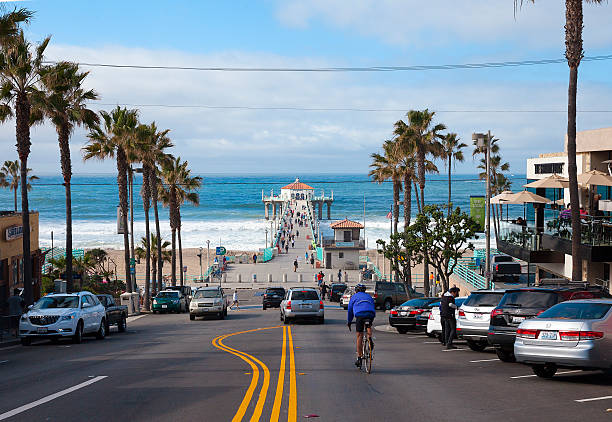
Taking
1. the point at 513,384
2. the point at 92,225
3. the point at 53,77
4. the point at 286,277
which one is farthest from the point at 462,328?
the point at 92,225

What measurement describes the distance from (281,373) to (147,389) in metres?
3.00

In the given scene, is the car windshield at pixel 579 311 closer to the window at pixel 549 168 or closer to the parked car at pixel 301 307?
the parked car at pixel 301 307

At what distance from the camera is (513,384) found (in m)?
12.8

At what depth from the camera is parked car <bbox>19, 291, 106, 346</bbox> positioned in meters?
22.2

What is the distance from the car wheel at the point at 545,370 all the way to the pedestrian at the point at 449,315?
600 centimetres

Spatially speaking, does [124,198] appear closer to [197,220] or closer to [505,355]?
[505,355]

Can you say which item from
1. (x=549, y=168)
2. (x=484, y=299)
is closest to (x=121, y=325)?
(x=484, y=299)

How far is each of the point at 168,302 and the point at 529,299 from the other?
30393 millimetres

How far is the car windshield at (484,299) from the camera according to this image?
18.6 meters

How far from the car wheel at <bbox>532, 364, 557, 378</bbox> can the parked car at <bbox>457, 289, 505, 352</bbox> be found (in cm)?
461

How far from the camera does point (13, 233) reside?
37188mm

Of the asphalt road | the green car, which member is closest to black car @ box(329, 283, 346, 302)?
the green car

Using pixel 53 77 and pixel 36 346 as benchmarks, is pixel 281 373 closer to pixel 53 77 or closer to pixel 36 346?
pixel 36 346

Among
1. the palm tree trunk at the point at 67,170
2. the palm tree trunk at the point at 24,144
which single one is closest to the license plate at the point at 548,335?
the palm tree trunk at the point at 24,144
